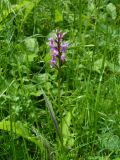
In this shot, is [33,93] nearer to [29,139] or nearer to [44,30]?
[29,139]

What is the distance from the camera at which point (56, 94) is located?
208cm

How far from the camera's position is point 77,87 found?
6.94ft

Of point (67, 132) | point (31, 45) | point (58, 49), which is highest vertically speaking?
point (58, 49)

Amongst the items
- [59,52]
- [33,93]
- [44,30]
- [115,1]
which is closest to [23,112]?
[33,93]

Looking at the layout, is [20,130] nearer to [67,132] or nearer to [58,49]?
[67,132]

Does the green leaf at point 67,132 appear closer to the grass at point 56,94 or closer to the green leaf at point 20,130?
the grass at point 56,94

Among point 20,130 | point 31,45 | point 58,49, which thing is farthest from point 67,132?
point 31,45

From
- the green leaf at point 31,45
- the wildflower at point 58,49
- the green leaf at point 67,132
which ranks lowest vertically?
the green leaf at point 67,132

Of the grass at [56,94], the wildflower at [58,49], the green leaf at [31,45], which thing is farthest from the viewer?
the green leaf at [31,45]

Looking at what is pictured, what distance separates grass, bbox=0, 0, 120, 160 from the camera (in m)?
1.73

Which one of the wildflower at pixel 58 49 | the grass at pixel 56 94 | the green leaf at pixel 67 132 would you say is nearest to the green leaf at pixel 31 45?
the grass at pixel 56 94

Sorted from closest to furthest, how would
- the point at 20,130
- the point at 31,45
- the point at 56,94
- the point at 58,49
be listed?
the point at 58,49 < the point at 20,130 < the point at 56,94 < the point at 31,45

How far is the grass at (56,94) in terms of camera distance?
68.2 inches

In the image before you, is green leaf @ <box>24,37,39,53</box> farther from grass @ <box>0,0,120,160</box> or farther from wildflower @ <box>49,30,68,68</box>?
wildflower @ <box>49,30,68,68</box>
